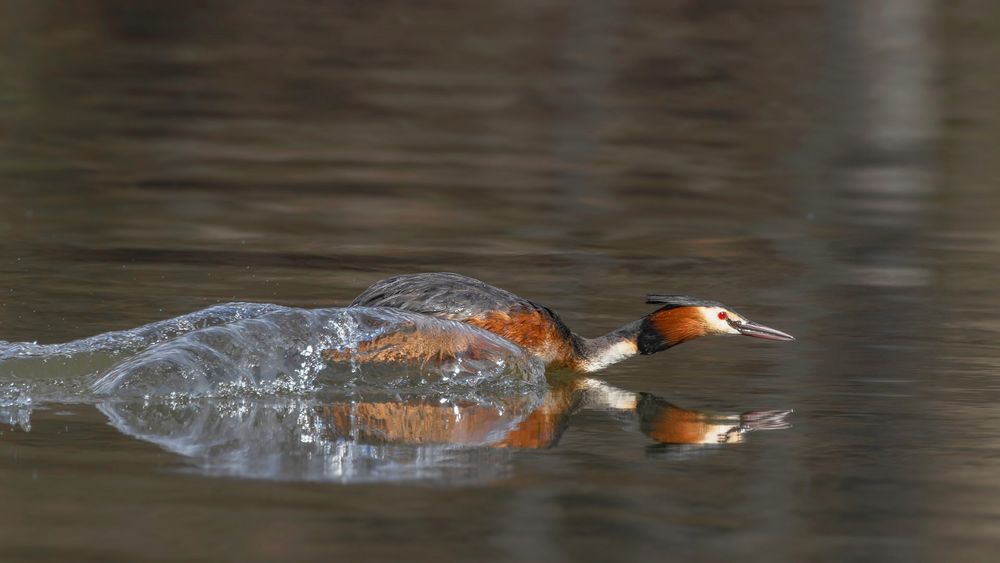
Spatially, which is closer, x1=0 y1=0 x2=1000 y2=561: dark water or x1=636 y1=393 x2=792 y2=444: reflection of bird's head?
x1=0 y1=0 x2=1000 y2=561: dark water

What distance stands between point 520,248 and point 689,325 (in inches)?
124

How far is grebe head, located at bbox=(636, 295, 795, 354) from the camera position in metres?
9.41

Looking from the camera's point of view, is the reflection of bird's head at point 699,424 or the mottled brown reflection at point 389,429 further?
the reflection of bird's head at point 699,424

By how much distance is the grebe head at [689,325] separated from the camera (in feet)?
30.9

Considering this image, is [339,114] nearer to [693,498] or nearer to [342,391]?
[342,391]

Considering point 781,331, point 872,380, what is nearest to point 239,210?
point 781,331

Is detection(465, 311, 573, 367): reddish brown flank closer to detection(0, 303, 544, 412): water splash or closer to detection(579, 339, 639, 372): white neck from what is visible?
detection(579, 339, 639, 372): white neck

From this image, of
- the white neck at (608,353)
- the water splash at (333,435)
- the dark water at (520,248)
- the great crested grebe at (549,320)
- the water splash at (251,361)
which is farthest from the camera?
the white neck at (608,353)

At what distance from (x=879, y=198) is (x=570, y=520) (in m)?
9.98

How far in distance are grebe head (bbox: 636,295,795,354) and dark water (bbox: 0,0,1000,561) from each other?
0.15m

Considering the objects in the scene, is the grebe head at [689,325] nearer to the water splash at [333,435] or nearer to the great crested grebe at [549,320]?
the great crested grebe at [549,320]

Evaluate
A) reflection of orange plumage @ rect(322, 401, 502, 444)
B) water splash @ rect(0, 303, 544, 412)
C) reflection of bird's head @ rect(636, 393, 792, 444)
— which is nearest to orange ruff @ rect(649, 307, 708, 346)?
water splash @ rect(0, 303, 544, 412)

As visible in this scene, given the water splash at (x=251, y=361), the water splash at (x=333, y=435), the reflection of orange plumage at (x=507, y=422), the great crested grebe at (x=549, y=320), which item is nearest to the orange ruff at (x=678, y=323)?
the great crested grebe at (x=549, y=320)

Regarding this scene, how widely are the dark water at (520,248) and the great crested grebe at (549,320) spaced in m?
0.19
